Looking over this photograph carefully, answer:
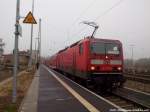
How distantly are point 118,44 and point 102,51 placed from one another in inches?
45.8

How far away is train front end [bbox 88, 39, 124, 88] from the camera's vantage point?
64.9 feet

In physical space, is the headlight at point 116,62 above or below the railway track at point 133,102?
above

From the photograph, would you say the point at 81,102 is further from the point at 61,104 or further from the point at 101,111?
the point at 101,111

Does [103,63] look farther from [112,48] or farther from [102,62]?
[112,48]

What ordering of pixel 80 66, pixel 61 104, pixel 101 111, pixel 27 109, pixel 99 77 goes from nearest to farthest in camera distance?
pixel 101 111 < pixel 27 109 < pixel 61 104 < pixel 99 77 < pixel 80 66

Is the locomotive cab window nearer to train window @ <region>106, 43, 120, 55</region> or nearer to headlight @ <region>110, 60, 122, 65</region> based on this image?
train window @ <region>106, 43, 120, 55</region>

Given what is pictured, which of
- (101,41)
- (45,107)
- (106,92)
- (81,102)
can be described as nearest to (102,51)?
(101,41)

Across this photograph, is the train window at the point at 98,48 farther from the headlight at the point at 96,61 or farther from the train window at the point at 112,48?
the headlight at the point at 96,61

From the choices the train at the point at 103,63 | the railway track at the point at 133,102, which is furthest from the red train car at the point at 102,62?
the railway track at the point at 133,102

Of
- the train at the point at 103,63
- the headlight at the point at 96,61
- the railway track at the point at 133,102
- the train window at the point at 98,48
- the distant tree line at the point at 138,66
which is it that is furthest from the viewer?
the distant tree line at the point at 138,66

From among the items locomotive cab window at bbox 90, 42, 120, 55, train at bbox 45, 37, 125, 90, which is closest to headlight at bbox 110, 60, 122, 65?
train at bbox 45, 37, 125, 90

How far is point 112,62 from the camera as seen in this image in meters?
20.3

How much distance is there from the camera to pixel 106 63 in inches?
794

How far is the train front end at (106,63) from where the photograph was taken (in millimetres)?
19781
